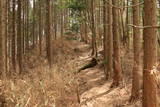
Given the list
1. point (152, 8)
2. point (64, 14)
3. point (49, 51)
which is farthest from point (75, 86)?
point (64, 14)

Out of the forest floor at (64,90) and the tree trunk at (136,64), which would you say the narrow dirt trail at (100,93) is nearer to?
the forest floor at (64,90)

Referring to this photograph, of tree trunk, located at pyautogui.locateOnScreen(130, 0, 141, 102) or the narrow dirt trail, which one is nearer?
tree trunk, located at pyautogui.locateOnScreen(130, 0, 141, 102)

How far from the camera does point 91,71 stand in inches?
573

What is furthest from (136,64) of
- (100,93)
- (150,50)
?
(150,50)

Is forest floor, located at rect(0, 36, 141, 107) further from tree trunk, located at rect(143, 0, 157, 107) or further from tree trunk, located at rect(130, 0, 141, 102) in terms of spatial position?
tree trunk, located at rect(143, 0, 157, 107)

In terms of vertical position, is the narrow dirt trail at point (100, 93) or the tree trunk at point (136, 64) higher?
the tree trunk at point (136, 64)

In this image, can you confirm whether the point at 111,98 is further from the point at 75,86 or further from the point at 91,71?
the point at 91,71

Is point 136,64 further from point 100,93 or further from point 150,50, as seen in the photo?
point 150,50

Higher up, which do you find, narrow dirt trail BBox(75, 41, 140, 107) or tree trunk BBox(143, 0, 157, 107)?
tree trunk BBox(143, 0, 157, 107)

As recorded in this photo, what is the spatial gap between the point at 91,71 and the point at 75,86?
4807 millimetres

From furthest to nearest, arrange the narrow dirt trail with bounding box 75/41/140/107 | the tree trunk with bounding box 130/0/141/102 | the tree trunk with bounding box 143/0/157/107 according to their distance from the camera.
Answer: the narrow dirt trail with bounding box 75/41/140/107, the tree trunk with bounding box 130/0/141/102, the tree trunk with bounding box 143/0/157/107

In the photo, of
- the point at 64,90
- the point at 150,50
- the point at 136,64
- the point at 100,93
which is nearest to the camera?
the point at 150,50

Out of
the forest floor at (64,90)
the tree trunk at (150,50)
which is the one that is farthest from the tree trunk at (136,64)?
the tree trunk at (150,50)

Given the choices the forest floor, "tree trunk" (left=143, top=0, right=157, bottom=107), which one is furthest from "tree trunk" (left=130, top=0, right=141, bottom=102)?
"tree trunk" (left=143, top=0, right=157, bottom=107)
